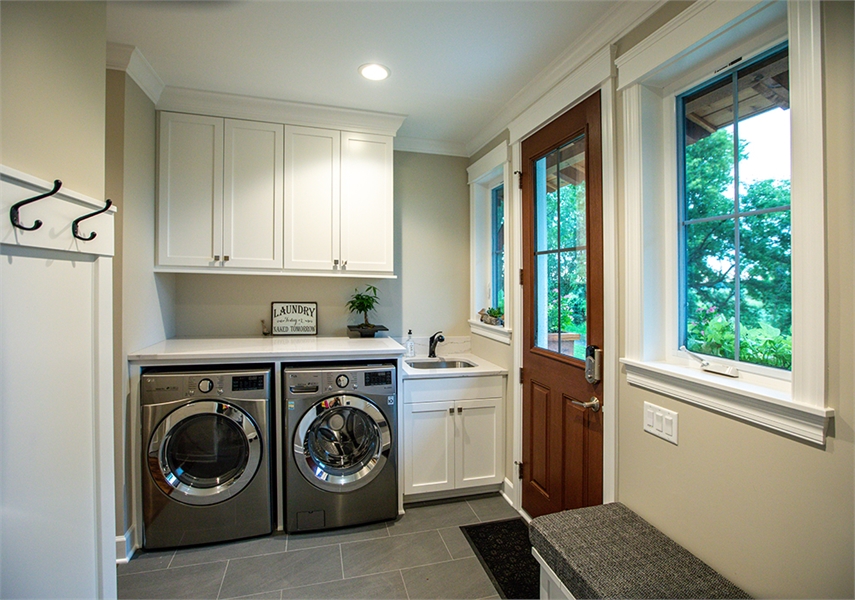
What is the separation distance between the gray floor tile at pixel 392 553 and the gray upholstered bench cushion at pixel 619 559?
831 millimetres

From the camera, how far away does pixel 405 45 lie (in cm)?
196

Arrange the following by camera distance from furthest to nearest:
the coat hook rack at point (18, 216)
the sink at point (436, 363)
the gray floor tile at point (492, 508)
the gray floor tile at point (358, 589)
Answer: the sink at point (436, 363), the gray floor tile at point (492, 508), the gray floor tile at point (358, 589), the coat hook rack at point (18, 216)

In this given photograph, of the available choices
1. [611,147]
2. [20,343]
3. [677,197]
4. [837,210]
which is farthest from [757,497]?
[20,343]

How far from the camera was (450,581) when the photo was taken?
1.95m

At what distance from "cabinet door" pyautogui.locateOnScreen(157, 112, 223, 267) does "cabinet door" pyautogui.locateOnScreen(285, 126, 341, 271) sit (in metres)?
0.42

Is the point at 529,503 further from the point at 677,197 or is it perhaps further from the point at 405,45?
the point at 405,45

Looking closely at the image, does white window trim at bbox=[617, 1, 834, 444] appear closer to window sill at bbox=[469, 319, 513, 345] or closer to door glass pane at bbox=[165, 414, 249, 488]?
window sill at bbox=[469, 319, 513, 345]

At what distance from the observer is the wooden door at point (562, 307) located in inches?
75.3

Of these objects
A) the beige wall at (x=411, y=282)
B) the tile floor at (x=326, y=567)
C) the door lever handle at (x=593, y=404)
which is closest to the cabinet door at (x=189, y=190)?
the beige wall at (x=411, y=282)

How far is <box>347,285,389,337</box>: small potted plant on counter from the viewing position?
9.82ft

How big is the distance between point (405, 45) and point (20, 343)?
187 centimetres

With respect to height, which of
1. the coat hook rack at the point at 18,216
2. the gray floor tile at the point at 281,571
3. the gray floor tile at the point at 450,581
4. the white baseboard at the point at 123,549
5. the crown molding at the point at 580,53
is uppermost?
the crown molding at the point at 580,53

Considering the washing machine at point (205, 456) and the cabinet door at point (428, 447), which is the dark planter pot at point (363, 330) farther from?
the washing machine at point (205, 456)

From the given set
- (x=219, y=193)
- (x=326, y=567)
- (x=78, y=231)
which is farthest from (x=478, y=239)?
(x=78, y=231)
